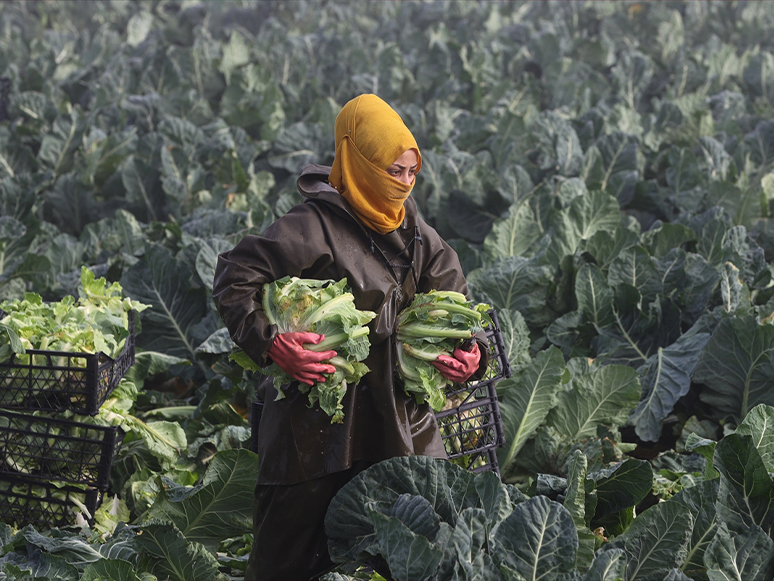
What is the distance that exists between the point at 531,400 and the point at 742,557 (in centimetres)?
134

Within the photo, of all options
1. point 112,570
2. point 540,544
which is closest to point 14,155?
point 112,570

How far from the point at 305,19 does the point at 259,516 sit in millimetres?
11660

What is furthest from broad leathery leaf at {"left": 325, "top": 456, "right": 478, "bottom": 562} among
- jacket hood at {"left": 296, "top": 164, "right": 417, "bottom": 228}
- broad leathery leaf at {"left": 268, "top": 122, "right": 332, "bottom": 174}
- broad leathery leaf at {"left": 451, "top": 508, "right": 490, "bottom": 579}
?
broad leathery leaf at {"left": 268, "top": 122, "right": 332, "bottom": 174}

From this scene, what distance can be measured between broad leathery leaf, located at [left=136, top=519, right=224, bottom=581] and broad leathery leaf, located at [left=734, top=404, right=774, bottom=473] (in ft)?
6.34

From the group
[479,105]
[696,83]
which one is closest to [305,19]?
[479,105]

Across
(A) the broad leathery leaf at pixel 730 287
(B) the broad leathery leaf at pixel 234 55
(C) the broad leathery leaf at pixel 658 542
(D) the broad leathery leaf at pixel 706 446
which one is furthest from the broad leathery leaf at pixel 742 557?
(B) the broad leathery leaf at pixel 234 55

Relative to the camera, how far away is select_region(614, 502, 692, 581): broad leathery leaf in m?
2.52

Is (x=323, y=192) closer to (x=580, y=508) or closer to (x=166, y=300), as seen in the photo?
(x=580, y=508)

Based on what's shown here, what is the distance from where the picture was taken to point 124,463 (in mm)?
3684

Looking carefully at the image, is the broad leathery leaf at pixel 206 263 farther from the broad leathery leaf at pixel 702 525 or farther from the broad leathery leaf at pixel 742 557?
the broad leathery leaf at pixel 742 557

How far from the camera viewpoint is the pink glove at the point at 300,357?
2389mm

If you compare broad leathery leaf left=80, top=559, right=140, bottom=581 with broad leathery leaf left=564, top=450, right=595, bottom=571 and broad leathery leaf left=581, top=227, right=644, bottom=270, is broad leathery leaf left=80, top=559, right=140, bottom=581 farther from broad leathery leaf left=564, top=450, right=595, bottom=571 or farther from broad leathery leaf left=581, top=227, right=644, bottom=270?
broad leathery leaf left=581, top=227, right=644, bottom=270

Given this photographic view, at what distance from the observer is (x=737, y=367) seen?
3844 mm

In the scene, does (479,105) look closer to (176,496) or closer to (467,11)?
(467,11)
